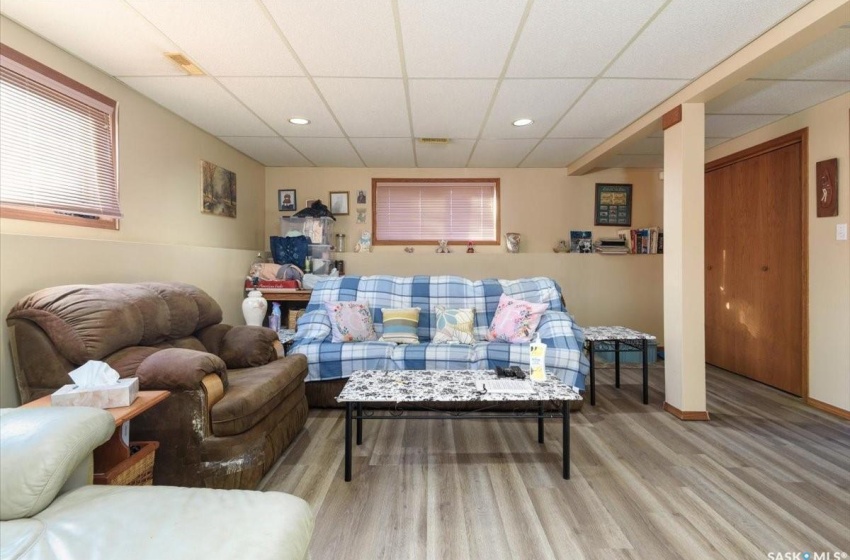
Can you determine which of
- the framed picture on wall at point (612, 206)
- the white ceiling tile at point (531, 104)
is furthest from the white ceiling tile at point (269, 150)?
the framed picture on wall at point (612, 206)

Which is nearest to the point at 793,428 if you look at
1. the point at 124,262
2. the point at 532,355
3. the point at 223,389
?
the point at 532,355

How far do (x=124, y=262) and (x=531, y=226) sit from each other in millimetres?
4015

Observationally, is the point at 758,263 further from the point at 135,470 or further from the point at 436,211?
the point at 135,470

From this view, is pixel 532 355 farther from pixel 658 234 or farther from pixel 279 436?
pixel 658 234

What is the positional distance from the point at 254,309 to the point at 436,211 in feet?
7.82

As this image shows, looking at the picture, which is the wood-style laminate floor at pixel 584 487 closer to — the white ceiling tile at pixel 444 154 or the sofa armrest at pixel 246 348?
the sofa armrest at pixel 246 348

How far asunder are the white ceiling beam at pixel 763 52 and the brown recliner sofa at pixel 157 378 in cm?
317

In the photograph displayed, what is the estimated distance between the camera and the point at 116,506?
0.94 m

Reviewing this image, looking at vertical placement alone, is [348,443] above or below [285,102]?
below

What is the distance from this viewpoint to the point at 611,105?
285 cm

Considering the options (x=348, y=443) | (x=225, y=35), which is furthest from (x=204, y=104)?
(x=348, y=443)

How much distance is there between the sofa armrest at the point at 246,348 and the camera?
2385 mm

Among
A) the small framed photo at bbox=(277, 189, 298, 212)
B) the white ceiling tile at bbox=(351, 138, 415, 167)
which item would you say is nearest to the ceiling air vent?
the white ceiling tile at bbox=(351, 138, 415, 167)

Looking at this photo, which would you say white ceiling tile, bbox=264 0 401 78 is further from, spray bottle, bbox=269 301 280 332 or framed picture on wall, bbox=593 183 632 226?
framed picture on wall, bbox=593 183 632 226
